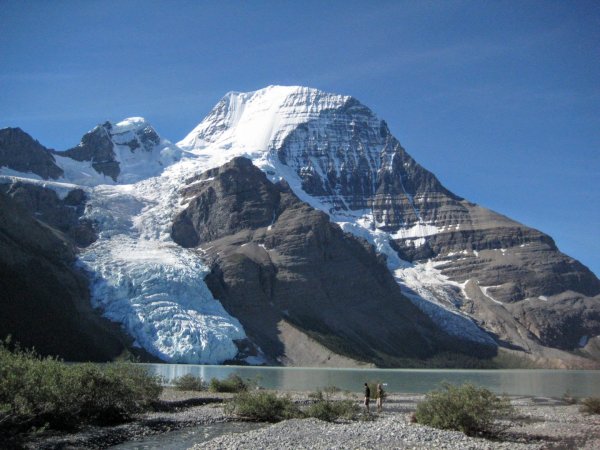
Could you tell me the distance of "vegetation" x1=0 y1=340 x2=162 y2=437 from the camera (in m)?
32.8

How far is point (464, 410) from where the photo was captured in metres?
39.3

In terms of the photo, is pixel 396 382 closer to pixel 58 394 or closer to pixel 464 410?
pixel 464 410

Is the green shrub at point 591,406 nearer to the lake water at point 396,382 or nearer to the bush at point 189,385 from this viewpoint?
the lake water at point 396,382

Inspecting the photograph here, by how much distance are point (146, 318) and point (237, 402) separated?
14051cm

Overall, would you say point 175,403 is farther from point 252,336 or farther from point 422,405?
point 252,336

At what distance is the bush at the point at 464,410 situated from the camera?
129 feet

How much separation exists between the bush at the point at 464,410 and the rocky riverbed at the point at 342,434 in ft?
3.50

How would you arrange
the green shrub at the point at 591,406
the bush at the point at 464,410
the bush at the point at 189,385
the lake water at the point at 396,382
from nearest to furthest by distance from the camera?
the bush at the point at 464,410 < the green shrub at the point at 591,406 < the bush at the point at 189,385 < the lake water at the point at 396,382

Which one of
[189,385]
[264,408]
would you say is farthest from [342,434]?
[189,385]

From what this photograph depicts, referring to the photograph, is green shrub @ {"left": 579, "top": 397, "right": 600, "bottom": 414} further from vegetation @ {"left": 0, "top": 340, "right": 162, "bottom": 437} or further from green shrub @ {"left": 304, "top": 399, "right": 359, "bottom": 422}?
vegetation @ {"left": 0, "top": 340, "right": 162, "bottom": 437}

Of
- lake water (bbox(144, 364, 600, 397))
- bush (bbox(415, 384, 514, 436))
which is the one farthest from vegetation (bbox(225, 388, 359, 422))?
lake water (bbox(144, 364, 600, 397))

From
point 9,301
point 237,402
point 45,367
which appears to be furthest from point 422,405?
point 9,301

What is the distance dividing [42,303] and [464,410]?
121m

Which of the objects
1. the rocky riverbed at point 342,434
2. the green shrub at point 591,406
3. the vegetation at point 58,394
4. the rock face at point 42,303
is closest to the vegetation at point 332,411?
the rocky riverbed at point 342,434
